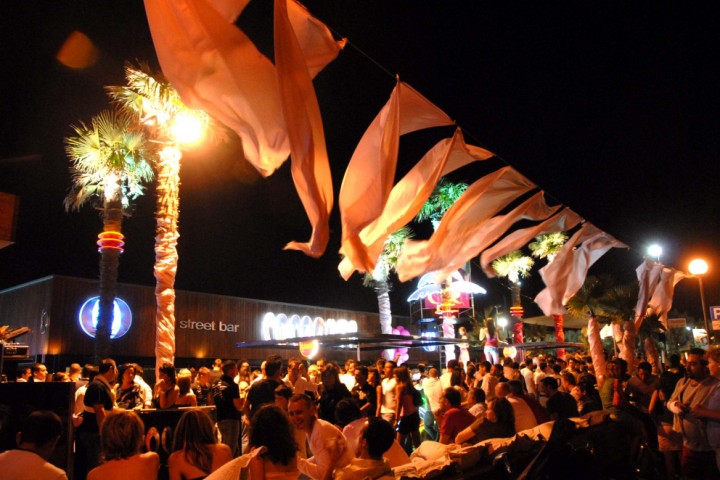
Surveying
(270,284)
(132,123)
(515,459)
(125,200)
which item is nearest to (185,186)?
(270,284)

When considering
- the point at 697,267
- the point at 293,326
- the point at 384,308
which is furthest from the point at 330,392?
the point at 293,326

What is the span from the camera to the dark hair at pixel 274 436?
402cm

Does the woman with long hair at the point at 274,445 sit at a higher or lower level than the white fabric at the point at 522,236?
lower

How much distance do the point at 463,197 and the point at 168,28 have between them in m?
4.05

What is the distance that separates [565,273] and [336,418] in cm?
467

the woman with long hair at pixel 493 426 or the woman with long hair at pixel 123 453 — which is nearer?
the woman with long hair at pixel 123 453

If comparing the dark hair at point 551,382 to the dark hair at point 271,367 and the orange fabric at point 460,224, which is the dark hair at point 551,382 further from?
the dark hair at point 271,367

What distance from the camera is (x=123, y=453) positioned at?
399 centimetres

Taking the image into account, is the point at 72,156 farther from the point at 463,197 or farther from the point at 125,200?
the point at 463,197

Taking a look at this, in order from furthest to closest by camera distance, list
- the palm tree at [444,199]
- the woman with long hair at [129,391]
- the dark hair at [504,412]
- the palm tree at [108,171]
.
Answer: the palm tree at [444,199], the palm tree at [108,171], the woman with long hair at [129,391], the dark hair at [504,412]

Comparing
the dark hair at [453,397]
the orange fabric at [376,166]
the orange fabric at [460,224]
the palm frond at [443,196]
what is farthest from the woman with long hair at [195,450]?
the palm frond at [443,196]

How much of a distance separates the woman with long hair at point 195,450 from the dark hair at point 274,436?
35cm

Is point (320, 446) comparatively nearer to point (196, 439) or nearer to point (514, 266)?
point (196, 439)

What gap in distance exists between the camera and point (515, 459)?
17.7 feet
